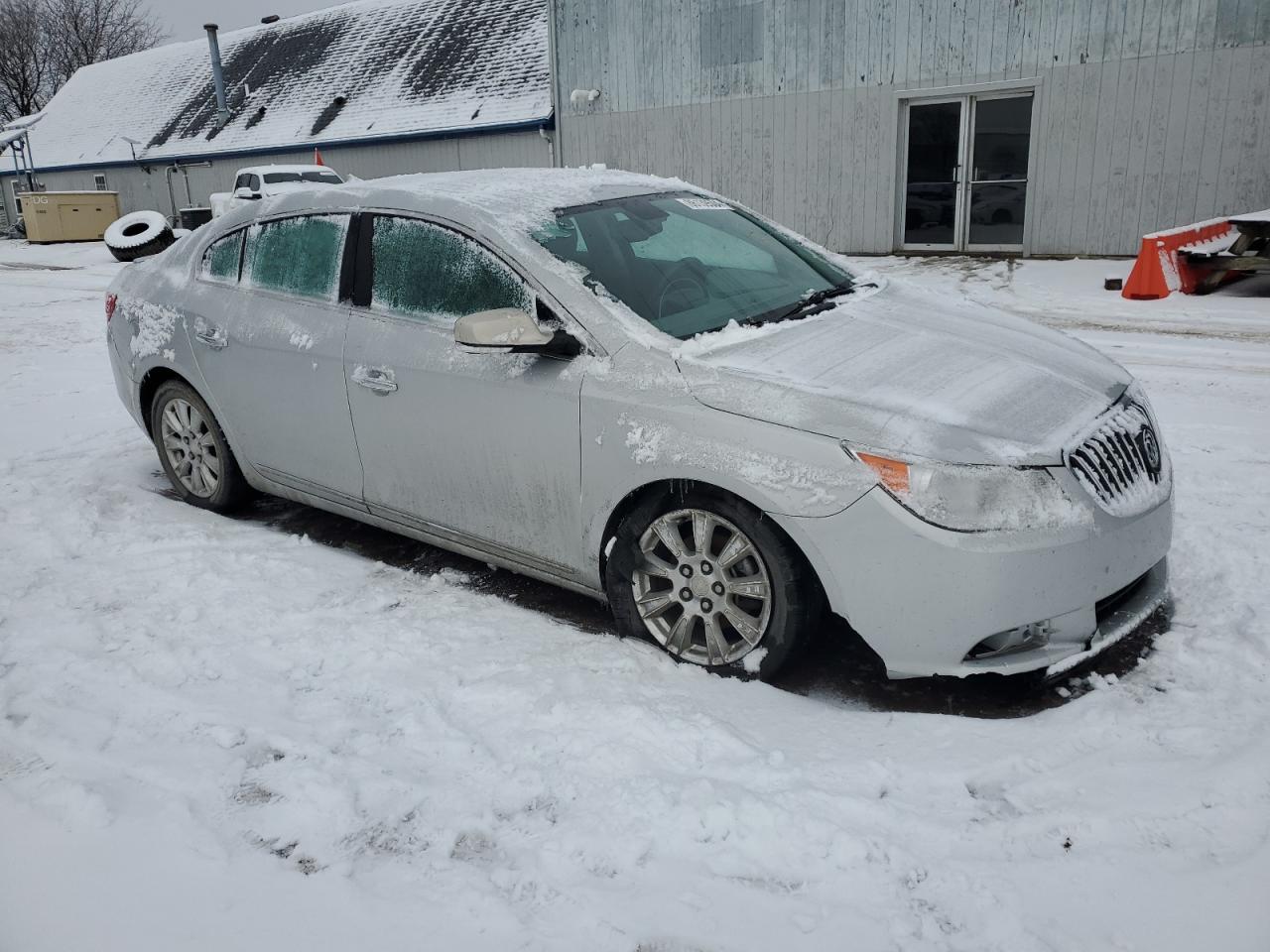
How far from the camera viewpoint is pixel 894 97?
14875mm

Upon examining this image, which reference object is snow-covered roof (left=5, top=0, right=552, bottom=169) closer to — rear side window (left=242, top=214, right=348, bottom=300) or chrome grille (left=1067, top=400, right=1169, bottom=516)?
rear side window (left=242, top=214, right=348, bottom=300)

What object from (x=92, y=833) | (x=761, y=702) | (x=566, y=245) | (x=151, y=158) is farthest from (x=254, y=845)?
(x=151, y=158)

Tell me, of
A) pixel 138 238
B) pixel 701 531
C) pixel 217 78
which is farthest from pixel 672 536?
pixel 217 78

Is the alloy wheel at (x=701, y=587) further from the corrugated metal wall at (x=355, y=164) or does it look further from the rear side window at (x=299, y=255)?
the corrugated metal wall at (x=355, y=164)

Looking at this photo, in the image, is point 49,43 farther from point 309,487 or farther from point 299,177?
point 309,487

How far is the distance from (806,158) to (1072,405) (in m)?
13.9

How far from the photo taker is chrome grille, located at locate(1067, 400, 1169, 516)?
291 cm

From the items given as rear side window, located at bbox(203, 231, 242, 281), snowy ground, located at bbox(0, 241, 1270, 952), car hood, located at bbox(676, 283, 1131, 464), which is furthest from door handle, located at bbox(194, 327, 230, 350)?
car hood, located at bbox(676, 283, 1131, 464)

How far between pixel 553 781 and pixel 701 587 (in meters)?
0.82

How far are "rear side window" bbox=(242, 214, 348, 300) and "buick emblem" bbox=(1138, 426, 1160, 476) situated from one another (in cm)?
310

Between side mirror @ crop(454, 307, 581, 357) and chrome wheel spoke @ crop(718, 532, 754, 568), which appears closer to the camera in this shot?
chrome wheel spoke @ crop(718, 532, 754, 568)

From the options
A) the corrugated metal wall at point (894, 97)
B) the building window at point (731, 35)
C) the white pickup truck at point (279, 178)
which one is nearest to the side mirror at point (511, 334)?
the corrugated metal wall at point (894, 97)

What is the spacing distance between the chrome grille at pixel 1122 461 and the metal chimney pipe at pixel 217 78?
32909 millimetres

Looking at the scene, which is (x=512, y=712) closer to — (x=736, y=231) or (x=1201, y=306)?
(x=736, y=231)
